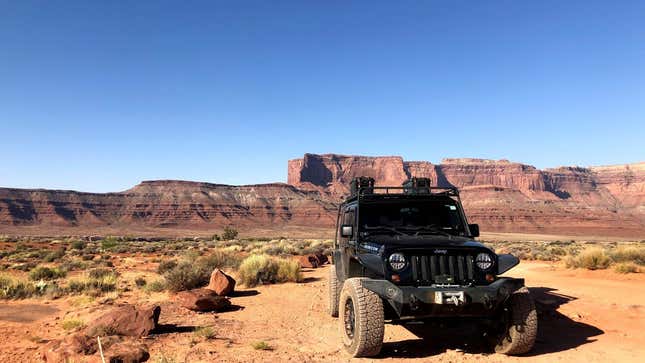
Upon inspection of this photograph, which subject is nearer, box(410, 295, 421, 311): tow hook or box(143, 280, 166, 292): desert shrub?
box(410, 295, 421, 311): tow hook

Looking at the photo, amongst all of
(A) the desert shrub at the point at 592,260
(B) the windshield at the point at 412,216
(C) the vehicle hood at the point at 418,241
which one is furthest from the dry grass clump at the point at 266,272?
(A) the desert shrub at the point at 592,260

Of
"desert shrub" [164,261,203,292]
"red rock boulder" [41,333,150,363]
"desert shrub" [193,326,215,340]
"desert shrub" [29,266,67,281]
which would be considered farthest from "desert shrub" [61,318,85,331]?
"desert shrub" [29,266,67,281]

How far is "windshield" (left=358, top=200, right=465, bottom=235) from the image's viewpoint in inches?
277

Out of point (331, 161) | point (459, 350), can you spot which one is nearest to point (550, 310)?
point (459, 350)

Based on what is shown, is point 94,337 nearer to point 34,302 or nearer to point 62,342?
point 62,342

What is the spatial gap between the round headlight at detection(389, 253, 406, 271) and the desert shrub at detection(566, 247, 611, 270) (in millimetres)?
13276

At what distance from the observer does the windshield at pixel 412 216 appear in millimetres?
7039

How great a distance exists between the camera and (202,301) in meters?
9.05

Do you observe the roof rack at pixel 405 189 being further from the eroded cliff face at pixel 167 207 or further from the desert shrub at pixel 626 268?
the eroded cliff face at pixel 167 207

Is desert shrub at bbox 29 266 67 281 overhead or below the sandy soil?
below

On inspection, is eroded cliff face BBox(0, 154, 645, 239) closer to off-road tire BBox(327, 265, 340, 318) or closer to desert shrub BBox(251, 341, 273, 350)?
off-road tire BBox(327, 265, 340, 318)

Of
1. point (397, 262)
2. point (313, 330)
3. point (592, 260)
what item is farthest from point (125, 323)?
point (592, 260)

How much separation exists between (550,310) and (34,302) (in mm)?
13206

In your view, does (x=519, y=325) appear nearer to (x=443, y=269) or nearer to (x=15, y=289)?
(x=443, y=269)
